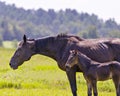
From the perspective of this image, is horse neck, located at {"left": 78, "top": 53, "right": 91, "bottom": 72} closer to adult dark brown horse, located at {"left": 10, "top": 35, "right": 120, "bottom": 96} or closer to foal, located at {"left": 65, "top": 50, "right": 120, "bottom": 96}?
foal, located at {"left": 65, "top": 50, "right": 120, "bottom": 96}

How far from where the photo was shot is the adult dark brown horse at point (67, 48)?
44.1 ft

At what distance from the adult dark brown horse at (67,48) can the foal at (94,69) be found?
0.50 metres

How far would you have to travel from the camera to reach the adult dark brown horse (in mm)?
13453

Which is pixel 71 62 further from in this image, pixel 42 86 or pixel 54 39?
pixel 42 86

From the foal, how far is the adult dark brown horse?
19.6 inches

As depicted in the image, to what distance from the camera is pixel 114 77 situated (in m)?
12.6

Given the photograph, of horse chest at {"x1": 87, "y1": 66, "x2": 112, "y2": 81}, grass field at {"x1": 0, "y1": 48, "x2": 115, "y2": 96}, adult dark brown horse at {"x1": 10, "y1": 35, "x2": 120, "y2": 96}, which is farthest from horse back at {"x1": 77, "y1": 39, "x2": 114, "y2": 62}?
grass field at {"x1": 0, "y1": 48, "x2": 115, "y2": 96}

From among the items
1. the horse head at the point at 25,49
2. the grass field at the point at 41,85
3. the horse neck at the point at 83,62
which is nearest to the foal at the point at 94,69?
the horse neck at the point at 83,62

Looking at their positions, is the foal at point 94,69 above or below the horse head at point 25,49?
below

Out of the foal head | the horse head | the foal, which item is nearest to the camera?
the foal

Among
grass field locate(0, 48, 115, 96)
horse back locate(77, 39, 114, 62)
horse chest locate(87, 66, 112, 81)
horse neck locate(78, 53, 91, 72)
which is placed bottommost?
grass field locate(0, 48, 115, 96)

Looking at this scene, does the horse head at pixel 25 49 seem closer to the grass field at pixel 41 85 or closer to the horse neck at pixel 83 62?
the horse neck at pixel 83 62

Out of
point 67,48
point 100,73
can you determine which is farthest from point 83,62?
point 67,48

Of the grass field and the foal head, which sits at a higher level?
the foal head
